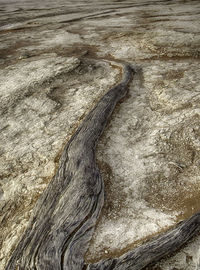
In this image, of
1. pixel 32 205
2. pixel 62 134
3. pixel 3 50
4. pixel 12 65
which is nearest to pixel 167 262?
pixel 32 205

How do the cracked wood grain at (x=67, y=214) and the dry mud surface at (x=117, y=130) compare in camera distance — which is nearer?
the cracked wood grain at (x=67, y=214)

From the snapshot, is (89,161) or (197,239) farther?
(89,161)

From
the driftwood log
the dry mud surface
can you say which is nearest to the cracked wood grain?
the driftwood log

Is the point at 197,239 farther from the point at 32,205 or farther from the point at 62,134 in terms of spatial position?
the point at 62,134

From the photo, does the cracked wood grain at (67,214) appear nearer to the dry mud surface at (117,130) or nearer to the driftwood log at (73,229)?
the driftwood log at (73,229)

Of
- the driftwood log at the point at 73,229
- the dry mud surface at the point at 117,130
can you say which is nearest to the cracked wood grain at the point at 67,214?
the driftwood log at the point at 73,229

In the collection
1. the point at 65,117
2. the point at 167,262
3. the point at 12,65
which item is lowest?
the point at 167,262

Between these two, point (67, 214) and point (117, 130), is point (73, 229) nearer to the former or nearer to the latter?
point (67, 214)
